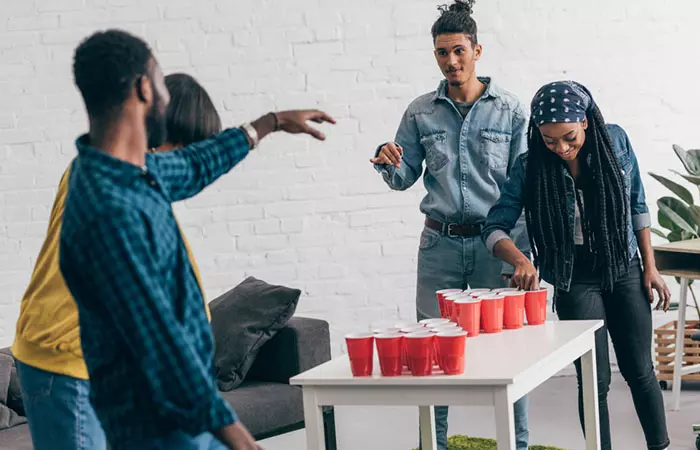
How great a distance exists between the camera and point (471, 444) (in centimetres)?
381

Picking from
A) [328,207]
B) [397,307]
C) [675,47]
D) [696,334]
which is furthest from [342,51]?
[696,334]

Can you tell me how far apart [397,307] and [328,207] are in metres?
0.59

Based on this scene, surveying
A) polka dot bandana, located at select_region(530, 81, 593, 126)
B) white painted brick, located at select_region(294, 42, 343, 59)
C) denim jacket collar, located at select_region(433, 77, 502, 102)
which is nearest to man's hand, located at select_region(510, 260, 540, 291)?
polka dot bandana, located at select_region(530, 81, 593, 126)

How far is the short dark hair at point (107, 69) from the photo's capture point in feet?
4.36

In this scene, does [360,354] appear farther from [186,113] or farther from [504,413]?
[186,113]

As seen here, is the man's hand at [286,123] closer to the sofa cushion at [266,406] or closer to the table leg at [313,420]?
the table leg at [313,420]

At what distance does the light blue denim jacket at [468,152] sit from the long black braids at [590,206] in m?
0.20

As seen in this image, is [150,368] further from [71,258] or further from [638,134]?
[638,134]

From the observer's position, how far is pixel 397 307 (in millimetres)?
4801

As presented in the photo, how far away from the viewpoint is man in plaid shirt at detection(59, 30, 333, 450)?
4.11 ft

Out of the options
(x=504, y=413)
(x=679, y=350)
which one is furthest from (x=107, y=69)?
(x=679, y=350)

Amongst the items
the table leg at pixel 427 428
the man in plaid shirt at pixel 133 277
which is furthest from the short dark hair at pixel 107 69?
the table leg at pixel 427 428

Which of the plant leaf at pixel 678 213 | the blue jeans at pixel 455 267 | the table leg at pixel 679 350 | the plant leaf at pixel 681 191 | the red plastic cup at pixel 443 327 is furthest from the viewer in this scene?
the plant leaf at pixel 678 213

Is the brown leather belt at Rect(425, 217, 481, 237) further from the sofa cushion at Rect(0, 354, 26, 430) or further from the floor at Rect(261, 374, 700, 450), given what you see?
the sofa cushion at Rect(0, 354, 26, 430)
